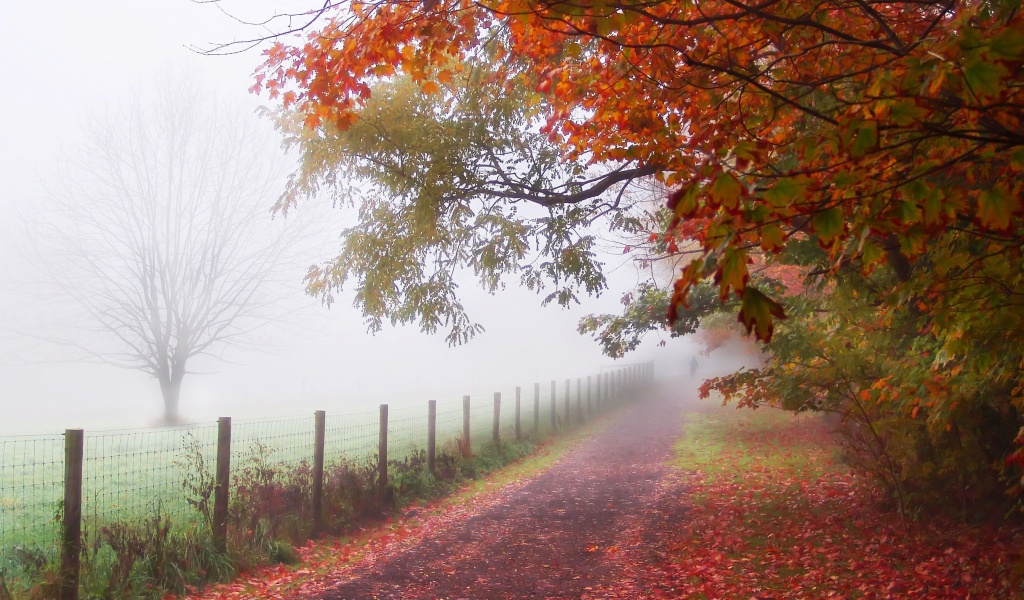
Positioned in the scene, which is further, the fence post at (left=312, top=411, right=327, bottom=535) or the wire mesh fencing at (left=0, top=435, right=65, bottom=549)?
the fence post at (left=312, top=411, right=327, bottom=535)

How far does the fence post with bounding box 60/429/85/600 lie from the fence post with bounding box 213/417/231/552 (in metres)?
1.41

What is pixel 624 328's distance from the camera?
41.0 ft

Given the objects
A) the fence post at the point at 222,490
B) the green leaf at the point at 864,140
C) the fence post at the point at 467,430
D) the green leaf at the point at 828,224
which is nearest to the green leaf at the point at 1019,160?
the green leaf at the point at 864,140

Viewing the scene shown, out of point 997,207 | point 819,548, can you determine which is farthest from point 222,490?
point 997,207

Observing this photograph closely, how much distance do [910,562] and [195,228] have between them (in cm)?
2081

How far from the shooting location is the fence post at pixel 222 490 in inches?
275

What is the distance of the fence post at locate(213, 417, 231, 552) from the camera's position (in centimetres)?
698

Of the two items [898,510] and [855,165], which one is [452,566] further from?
[855,165]

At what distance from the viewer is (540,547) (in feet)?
25.8

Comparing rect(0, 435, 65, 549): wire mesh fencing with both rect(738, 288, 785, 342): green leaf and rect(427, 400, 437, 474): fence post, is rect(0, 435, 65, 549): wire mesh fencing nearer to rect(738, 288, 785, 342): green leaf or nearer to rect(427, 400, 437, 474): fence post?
rect(427, 400, 437, 474): fence post

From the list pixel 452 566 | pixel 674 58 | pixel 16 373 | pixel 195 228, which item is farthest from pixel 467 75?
pixel 16 373

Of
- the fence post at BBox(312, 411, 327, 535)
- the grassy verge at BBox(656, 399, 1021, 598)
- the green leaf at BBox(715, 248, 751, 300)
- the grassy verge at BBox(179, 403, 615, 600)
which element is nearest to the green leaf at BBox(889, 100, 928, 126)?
the green leaf at BBox(715, 248, 751, 300)

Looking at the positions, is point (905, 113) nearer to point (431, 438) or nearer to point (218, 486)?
point (218, 486)

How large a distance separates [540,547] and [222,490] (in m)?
3.43
